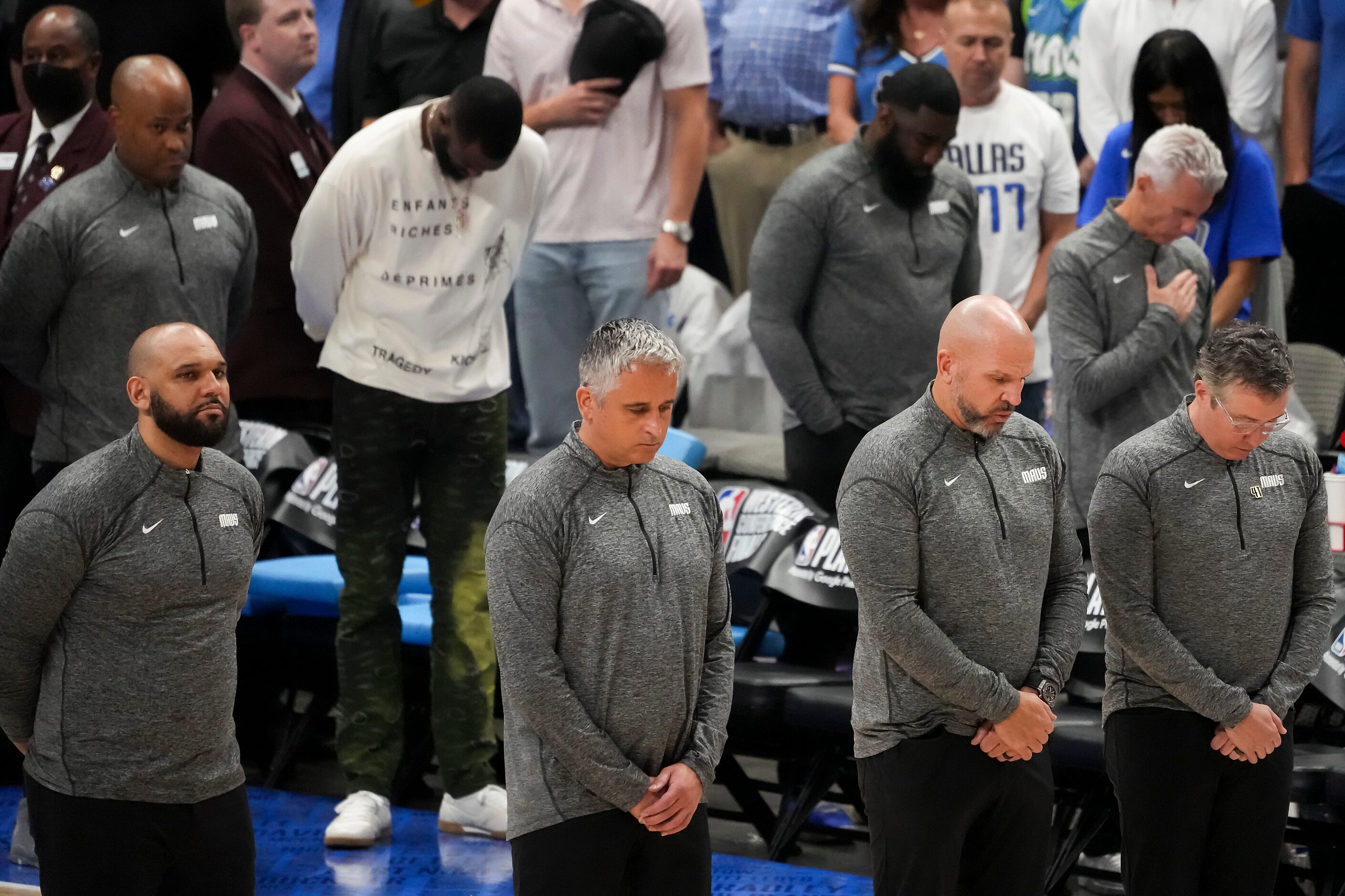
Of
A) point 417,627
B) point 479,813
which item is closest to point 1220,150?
point 417,627

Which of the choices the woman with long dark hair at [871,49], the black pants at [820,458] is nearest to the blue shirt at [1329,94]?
the woman with long dark hair at [871,49]

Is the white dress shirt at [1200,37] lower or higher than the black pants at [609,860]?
higher

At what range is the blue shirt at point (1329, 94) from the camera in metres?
6.64

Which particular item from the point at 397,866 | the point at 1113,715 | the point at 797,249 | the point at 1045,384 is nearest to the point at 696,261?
the point at 1045,384

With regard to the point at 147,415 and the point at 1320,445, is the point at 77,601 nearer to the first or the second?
the point at 147,415

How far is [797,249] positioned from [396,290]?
4.02 feet

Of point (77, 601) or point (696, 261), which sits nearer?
point (77, 601)

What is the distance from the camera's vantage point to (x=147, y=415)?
398 cm

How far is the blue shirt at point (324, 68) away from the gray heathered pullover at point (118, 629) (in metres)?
4.41

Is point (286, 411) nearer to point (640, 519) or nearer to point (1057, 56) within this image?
point (1057, 56)

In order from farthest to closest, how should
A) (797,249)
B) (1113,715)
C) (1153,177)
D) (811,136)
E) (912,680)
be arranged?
1. (811,136)
2. (797,249)
3. (1153,177)
4. (1113,715)
5. (912,680)

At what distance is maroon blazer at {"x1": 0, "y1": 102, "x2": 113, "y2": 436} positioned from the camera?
5.91 metres

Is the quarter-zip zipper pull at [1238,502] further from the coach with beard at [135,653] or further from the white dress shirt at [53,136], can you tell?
the white dress shirt at [53,136]

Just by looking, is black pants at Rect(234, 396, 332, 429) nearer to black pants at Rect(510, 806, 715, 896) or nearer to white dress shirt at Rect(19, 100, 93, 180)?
white dress shirt at Rect(19, 100, 93, 180)
